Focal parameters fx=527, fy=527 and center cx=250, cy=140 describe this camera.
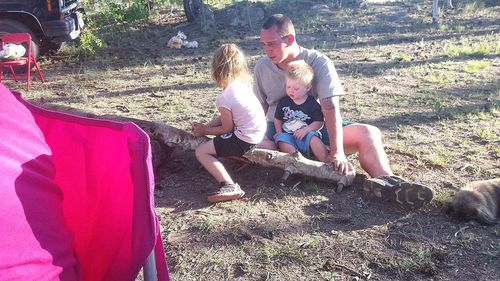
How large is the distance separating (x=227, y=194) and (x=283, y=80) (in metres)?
1.05

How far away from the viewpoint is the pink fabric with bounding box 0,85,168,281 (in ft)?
5.50

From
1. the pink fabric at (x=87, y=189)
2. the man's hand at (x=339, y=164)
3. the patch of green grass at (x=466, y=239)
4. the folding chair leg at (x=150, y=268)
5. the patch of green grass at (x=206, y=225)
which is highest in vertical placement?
the pink fabric at (x=87, y=189)

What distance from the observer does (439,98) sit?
6.33 meters

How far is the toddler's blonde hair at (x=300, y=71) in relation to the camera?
383 cm

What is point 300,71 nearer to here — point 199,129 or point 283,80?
point 283,80

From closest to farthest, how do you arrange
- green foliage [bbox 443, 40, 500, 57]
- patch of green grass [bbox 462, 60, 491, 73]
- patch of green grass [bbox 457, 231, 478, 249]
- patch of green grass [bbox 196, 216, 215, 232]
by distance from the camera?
patch of green grass [bbox 457, 231, 478, 249] < patch of green grass [bbox 196, 216, 215, 232] < patch of green grass [bbox 462, 60, 491, 73] < green foliage [bbox 443, 40, 500, 57]

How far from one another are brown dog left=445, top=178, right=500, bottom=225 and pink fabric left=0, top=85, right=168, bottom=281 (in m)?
2.35

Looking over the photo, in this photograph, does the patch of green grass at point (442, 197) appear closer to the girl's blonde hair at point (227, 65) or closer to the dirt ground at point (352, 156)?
the dirt ground at point (352, 156)

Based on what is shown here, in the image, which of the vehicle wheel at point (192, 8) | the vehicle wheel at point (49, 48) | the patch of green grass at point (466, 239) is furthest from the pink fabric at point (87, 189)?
the vehicle wheel at point (192, 8)

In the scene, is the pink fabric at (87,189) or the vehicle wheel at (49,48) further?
the vehicle wheel at (49,48)

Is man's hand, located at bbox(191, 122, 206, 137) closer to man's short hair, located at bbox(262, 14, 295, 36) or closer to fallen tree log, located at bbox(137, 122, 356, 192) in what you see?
fallen tree log, located at bbox(137, 122, 356, 192)

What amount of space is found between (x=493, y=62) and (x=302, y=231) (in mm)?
6231

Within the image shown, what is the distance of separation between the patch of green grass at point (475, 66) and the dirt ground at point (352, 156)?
0.02 meters

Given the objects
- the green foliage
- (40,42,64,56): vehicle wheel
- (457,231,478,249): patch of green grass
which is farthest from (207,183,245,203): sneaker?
(40,42,64,56): vehicle wheel
